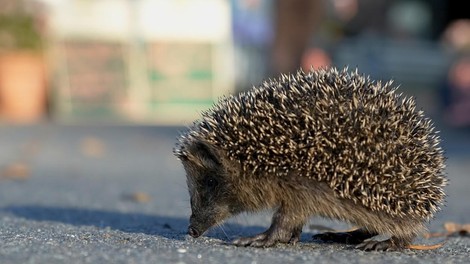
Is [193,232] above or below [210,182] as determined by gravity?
below

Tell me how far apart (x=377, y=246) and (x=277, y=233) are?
69 centimetres

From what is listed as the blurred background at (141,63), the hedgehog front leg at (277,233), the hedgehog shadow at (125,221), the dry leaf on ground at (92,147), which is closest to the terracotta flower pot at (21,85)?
the blurred background at (141,63)

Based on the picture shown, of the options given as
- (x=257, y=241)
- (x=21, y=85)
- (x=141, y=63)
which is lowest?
(x=257, y=241)

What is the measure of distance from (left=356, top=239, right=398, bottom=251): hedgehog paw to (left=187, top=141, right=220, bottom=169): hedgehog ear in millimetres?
1129

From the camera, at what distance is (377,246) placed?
22.6ft

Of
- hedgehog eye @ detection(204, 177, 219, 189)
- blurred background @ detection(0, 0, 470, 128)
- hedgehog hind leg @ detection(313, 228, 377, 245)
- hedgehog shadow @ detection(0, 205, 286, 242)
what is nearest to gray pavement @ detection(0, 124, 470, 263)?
hedgehog shadow @ detection(0, 205, 286, 242)

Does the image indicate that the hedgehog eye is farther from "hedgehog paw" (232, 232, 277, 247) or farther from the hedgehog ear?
"hedgehog paw" (232, 232, 277, 247)

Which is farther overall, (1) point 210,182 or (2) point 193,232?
(1) point 210,182

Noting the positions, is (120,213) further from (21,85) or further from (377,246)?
(21,85)

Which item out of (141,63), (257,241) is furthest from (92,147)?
(257,241)

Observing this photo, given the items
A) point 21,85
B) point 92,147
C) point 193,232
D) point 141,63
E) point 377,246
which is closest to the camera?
point 377,246

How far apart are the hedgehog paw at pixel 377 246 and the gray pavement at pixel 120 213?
77 millimetres

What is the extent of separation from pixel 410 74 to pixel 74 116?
9.17 m

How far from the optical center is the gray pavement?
20.6 feet
